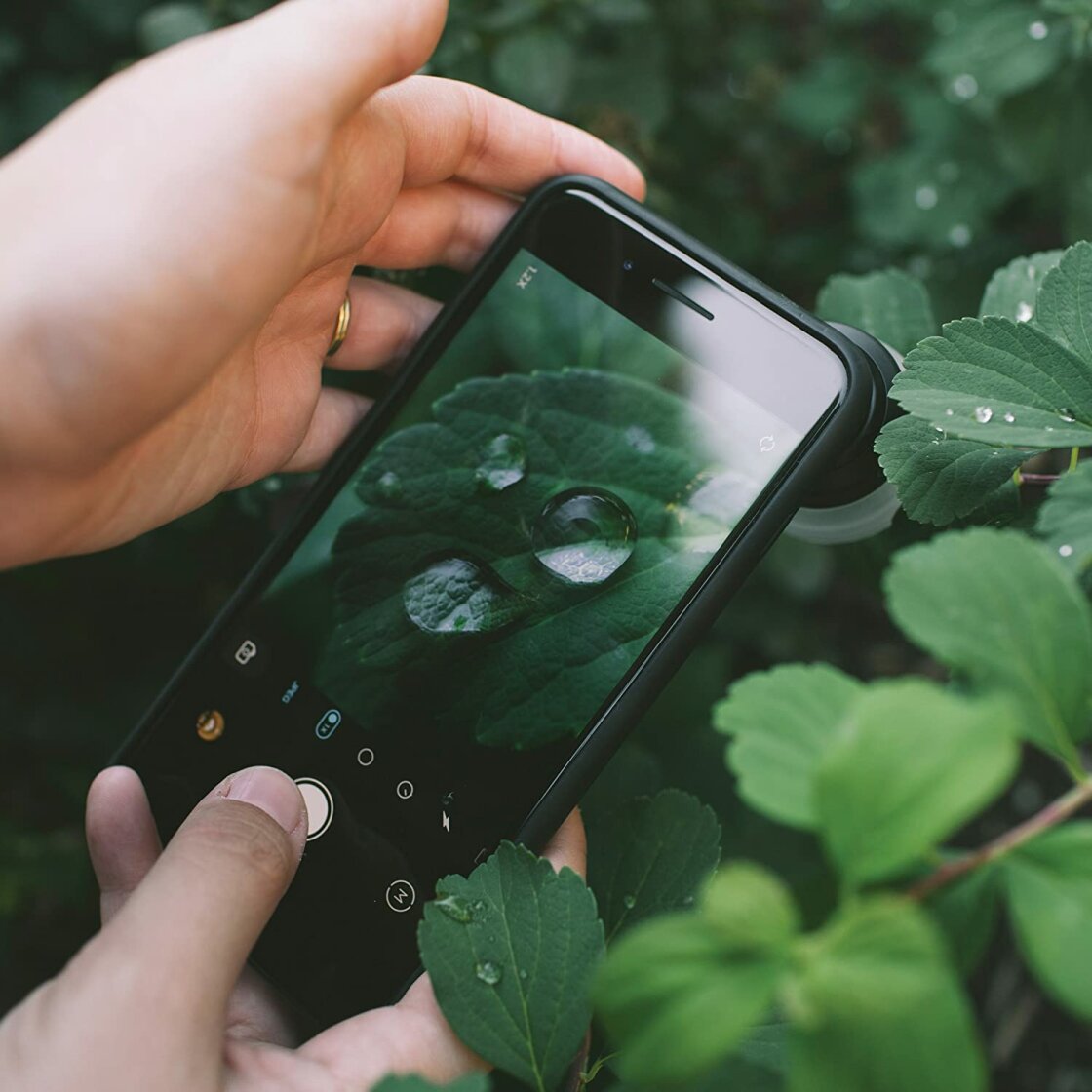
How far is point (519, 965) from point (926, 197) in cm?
104

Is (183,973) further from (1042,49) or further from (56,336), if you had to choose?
(1042,49)

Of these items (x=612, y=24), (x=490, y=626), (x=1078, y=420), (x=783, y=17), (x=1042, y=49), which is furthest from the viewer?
(x=783, y=17)

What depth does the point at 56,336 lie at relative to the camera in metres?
0.57

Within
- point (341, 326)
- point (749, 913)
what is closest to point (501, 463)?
point (341, 326)

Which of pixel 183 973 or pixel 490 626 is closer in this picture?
pixel 183 973

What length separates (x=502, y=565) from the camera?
0.79m

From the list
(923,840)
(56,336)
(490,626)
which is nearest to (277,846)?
(490,626)

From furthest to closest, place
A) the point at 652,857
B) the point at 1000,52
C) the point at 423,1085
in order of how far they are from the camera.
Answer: the point at 1000,52 < the point at 652,857 < the point at 423,1085

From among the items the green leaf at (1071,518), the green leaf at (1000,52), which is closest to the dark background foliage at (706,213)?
the green leaf at (1000,52)

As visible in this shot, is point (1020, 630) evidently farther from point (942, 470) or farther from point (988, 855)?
point (942, 470)

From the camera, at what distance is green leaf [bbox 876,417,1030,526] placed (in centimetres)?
58

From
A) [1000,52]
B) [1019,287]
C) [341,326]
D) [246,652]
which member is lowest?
[246,652]

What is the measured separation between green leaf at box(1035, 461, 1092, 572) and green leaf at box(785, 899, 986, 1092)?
226mm

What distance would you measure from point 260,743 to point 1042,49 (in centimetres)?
101
